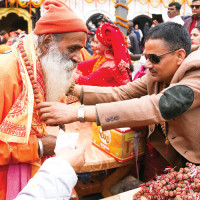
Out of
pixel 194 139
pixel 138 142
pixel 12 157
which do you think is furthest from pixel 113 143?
pixel 12 157

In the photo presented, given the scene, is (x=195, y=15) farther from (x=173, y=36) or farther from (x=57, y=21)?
(x=57, y=21)

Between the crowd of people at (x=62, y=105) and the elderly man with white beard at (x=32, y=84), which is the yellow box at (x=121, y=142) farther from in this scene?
the elderly man with white beard at (x=32, y=84)

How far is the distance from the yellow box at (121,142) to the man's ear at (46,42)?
1072 mm

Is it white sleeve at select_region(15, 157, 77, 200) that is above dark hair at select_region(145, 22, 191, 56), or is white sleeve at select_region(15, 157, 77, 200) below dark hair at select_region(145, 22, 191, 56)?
below

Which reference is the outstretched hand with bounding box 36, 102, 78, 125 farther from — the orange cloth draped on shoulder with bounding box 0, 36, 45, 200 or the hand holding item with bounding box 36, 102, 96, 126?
the orange cloth draped on shoulder with bounding box 0, 36, 45, 200

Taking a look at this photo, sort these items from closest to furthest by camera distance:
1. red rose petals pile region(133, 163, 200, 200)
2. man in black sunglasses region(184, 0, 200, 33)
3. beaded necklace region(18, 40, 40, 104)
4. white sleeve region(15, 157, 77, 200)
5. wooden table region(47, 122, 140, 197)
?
white sleeve region(15, 157, 77, 200), red rose petals pile region(133, 163, 200, 200), beaded necklace region(18, 40, 40, 104), wooden table region(47, 122, 140, 197), man in black sunglasses region(184, 0, 200, 33)

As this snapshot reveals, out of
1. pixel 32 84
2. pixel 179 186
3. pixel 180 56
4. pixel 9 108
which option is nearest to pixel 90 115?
pixel 32 84

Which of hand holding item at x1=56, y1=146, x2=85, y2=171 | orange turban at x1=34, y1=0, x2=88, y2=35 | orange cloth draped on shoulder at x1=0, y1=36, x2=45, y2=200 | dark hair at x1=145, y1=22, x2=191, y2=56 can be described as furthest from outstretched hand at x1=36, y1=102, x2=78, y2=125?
dark hair at x1=145, y1=22, x2=191, y2=56

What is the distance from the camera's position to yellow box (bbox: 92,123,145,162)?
7.31ft

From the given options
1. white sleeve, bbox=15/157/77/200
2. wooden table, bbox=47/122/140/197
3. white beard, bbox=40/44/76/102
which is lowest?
wooden table, bbox=47/122/140/197

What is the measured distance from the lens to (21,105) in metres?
1.35

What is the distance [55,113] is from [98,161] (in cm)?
86

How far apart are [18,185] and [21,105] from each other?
53 cm

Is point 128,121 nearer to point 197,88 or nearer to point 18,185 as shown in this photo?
point 197,88
